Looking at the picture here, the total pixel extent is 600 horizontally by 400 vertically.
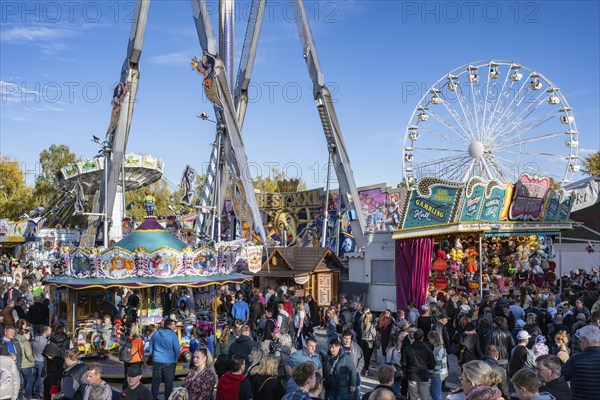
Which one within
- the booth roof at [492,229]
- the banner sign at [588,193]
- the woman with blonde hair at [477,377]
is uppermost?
the banner sign at [588,193]

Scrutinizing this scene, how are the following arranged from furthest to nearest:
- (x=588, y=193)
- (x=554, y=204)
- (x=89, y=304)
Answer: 1. (x=588, y=193)
2. (x=554, y=204)
3. (x=89, y=304)

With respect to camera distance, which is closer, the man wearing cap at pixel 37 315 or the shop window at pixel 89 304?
the man wearing cap at pixel 37 315

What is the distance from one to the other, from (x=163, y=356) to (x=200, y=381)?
304 centimetres

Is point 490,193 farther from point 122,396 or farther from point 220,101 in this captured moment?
point 122,396

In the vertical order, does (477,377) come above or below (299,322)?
above

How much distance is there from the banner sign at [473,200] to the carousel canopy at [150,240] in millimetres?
9287

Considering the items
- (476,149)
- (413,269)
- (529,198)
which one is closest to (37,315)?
(413,269)

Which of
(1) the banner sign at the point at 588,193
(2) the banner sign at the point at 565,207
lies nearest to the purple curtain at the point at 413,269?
(2) the banner sign at the point at 565,207

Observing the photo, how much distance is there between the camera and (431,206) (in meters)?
20.6

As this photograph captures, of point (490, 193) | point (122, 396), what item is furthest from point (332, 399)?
point (490, 193)

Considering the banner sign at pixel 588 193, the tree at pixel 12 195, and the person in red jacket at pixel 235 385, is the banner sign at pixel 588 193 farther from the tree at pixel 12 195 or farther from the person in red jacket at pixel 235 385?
the tree at pixel 12 195

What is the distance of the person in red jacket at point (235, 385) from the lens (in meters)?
6.36

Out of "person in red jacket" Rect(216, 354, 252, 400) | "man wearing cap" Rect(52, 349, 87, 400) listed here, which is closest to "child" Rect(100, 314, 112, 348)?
"man wearing cap" Rect(52, 349, 87, 400)

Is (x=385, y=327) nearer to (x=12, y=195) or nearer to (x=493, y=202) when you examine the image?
(x=493, y=202)
